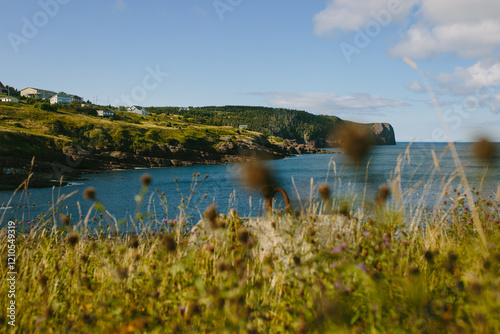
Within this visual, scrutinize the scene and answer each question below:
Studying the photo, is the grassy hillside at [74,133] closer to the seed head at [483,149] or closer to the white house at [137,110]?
the white house at [137,110]

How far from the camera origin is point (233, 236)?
4652mm

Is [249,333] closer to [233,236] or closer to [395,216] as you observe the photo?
[233,236]

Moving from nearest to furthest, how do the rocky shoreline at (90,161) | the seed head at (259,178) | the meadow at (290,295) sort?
the meadow at (290,295) → the seed head at (259,178) → the rocky shoreline at (90,161)

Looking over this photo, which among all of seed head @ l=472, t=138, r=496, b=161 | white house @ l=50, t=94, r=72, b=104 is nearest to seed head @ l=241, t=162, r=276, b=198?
seed head @ l=472, t=138, r=496, b=161

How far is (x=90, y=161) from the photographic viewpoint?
237 ft

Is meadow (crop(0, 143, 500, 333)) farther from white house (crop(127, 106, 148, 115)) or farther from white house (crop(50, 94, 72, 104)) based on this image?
white house (crop(127, 106, 148, 115))

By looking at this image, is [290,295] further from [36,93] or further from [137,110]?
[137,110]

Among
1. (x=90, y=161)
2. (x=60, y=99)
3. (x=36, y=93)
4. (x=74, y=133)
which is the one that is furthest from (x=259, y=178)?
(x=36, y=93)

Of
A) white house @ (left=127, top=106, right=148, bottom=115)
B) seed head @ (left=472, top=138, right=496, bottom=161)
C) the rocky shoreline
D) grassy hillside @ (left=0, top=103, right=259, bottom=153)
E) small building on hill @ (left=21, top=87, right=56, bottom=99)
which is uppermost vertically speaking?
small building on hill @ (left=21, top=87, right=56, bottom=99)

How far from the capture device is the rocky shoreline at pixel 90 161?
51656mm

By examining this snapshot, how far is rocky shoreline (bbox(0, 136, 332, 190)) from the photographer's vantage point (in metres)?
51.7

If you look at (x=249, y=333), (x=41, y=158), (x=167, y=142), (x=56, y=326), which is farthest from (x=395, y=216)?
(x=167, y=142)

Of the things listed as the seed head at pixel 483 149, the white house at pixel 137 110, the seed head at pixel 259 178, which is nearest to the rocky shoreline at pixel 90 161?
the seed head at pixel 259 178

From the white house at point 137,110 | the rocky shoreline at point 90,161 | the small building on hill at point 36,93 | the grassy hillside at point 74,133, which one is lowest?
the rocky shoreline at point 90,161
